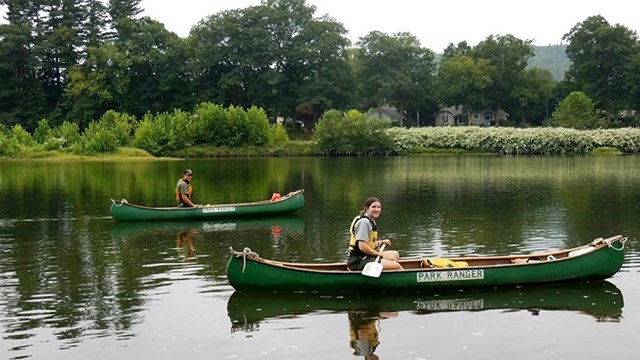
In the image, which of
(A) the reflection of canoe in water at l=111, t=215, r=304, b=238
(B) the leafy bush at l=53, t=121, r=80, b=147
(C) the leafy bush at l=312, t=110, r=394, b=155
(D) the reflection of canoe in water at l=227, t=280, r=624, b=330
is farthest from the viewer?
(C) the leafy bush at l=312, t=110, r=394, b=155

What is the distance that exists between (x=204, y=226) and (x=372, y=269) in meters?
13.9

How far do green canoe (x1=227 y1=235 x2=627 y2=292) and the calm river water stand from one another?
0.27 meters

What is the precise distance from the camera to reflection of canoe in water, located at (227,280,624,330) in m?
15.2

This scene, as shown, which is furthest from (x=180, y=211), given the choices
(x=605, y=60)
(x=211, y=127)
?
(x=605, y=60)

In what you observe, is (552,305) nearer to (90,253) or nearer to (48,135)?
(90,253)

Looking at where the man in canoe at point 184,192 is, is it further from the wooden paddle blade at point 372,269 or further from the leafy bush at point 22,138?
the leafy bush at point 22,138


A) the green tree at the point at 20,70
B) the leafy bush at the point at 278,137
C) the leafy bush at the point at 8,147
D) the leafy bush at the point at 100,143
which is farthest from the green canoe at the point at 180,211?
the green tree at the point at 20,70

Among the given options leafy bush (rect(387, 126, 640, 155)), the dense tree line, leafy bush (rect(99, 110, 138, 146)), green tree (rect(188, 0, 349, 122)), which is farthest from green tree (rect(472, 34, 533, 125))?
leafy bush (rect(99, 110, 138, 146))

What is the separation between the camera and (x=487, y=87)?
116062 millimetres

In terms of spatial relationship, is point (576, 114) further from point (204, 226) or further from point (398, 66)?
point (204, 226)

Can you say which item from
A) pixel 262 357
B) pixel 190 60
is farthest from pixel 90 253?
pixel 190 60

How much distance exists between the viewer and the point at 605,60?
110 meters

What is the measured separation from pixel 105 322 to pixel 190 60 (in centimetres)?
9437

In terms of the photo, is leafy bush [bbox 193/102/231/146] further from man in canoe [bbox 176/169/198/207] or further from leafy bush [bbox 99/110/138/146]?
man in canoe [bbox 176/169/198/207]
